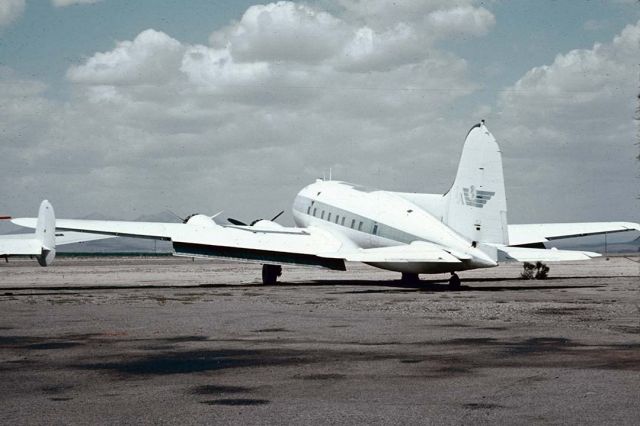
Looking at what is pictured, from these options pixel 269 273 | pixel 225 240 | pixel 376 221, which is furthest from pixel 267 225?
pixel 376 221

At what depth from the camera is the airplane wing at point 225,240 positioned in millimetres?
40750

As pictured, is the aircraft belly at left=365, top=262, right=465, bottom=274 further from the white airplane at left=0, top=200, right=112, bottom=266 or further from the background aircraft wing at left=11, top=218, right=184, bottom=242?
the white airplane at left=0, top=200, right=112, bottom=266

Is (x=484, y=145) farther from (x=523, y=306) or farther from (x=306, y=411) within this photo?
(x=306, y=411)

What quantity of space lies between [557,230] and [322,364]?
3495 centimetres

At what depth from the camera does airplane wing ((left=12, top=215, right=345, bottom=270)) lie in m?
40.8

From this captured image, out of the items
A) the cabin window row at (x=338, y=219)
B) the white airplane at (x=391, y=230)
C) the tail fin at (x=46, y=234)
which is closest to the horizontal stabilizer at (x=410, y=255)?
the white airplane at (x=391, y=230)

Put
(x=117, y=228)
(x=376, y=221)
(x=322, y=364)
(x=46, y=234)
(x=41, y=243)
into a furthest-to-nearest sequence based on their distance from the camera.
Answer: (x=117, y=228) < (x=376, y=221) < (x=46, y=234) < (x=41, y=243) < (x=322, y=364)

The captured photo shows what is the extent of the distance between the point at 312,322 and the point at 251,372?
832 cm

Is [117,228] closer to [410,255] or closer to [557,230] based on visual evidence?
[410,255]

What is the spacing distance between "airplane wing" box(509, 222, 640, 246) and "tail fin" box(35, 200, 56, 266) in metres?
22.4

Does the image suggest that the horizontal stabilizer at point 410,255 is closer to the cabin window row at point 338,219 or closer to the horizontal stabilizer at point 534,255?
the horizontal stabilizer at point 534,255

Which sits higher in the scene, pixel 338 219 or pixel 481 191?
pixel 481 191

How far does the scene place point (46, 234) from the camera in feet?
114

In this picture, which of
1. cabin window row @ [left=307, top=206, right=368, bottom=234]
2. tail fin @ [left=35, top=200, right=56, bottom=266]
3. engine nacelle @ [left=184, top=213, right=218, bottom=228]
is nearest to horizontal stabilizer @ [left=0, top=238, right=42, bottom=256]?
tail fin @ [left=35, top=200, right=56, bottom=266]
